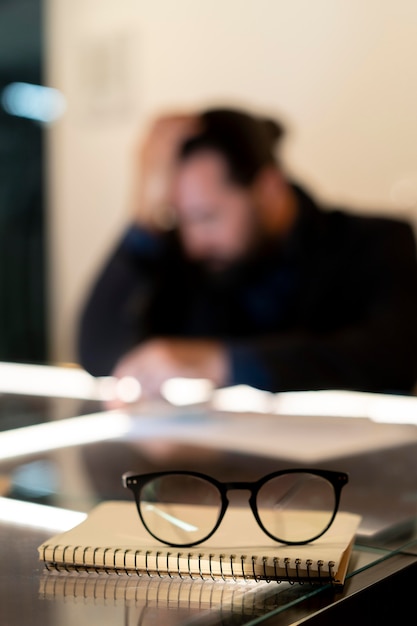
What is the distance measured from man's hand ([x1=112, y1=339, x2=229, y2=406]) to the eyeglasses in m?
0.64

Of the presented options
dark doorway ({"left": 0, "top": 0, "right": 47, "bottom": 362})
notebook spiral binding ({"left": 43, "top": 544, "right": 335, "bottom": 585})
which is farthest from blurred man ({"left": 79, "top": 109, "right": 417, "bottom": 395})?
notebook spiral binding ({"left": 43, "top": 544, "right": 335, "bottom": 585})

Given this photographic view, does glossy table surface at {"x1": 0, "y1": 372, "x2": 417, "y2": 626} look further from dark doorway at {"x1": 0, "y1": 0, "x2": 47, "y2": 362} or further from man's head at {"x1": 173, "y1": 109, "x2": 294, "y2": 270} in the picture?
man's head at {"x1": 173, "y1": 109, "x2": 294, "y2": 270}

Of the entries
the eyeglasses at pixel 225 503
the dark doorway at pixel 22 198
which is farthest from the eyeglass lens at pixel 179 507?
the dark doorway at pixel 22 198

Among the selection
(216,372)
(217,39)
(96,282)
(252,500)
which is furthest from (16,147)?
(252,500)

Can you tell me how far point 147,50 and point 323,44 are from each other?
32cm

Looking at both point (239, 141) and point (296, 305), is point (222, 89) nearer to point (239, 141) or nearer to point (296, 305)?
point (239, 141)

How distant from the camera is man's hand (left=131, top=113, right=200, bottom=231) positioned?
54.4 inches

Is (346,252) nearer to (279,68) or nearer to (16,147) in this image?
(279,68)

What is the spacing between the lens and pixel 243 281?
1.31m

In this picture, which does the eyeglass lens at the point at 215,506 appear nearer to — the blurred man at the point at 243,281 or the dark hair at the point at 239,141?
the blurred man at the point at 243,281

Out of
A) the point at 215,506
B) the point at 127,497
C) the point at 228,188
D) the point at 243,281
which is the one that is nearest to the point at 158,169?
the point at 228,188

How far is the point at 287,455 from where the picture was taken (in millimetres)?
981

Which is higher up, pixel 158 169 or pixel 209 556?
pixel 158 169

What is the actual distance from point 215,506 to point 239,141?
76 cm
